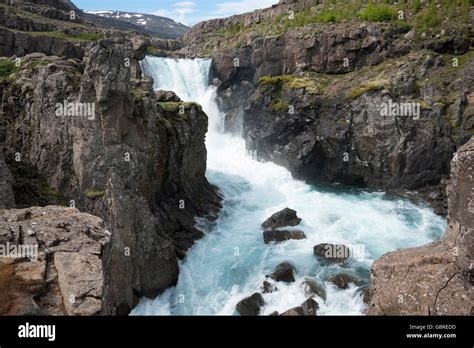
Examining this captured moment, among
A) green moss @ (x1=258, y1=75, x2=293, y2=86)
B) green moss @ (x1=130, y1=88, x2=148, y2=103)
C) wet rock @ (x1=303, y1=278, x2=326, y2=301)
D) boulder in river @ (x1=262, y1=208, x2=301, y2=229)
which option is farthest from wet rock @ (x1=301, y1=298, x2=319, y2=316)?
green moss @ (x1=258, y1=75, x2=293, y2=86)

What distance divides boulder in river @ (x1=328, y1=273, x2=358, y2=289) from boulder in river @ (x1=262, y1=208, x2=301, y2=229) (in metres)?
9.03

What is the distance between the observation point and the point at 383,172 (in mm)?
45156

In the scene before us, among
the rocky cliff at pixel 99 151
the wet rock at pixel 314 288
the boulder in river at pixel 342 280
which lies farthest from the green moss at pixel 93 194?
the boulder in river at pixel 342 280

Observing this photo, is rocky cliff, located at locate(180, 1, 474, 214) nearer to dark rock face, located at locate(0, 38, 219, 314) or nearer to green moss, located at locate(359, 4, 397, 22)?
green moss, located at locate(359, 4, 397, 22)

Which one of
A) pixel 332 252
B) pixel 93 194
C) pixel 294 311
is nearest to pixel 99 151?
pixel 93 194

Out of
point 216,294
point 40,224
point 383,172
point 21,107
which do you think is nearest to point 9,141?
point 21,107

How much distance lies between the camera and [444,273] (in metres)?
12.0

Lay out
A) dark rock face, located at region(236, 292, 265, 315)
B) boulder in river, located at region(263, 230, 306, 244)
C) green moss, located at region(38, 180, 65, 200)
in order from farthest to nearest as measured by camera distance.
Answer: boulder in river, located at region(263, 230, 306, 244), green moss, located at region(38, 180, 65, 200), dark rock face, located at region(236, 292, 265, 315)

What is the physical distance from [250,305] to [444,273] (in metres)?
15.2

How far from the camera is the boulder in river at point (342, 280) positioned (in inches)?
1051

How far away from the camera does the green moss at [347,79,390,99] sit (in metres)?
46.7
